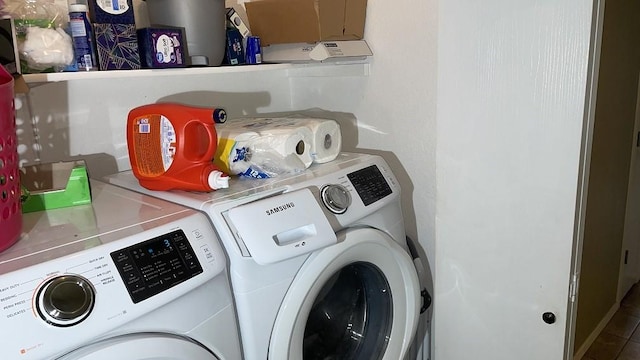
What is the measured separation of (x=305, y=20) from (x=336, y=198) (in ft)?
2.00

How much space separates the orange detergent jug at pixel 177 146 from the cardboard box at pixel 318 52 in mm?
507

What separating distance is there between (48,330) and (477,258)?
109cm

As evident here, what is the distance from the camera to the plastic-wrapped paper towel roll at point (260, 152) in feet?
4.13

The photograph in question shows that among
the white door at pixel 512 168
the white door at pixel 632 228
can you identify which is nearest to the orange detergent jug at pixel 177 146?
the white door at pixel 512 168

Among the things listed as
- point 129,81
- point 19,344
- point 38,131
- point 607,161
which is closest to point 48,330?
point 19,344

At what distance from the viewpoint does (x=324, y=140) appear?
54.7 inches

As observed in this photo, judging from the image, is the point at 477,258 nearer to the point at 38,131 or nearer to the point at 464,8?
the point at 464,8

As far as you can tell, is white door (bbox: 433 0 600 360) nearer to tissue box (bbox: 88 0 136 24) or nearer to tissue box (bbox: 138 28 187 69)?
tissue box (bbox: 138 28 187 69)

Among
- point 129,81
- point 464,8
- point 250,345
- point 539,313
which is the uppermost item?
point 464,8

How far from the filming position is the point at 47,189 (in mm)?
1096

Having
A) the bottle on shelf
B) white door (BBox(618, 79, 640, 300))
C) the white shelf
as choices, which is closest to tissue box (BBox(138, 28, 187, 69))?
the white shelf

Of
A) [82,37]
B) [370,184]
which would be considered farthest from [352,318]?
[82,37]

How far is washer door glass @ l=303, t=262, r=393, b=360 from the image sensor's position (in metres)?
1.35

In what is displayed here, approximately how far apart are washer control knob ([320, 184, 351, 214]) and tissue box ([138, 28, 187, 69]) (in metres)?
0.49
